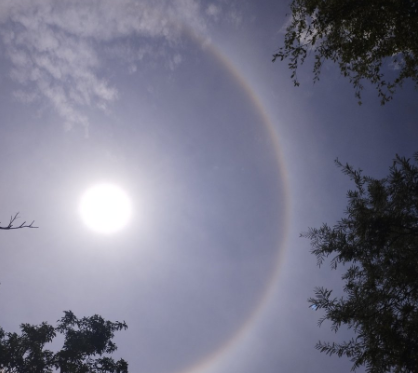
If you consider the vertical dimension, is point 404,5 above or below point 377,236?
above

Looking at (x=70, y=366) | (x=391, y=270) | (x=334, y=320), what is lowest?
(x=334, y=320)

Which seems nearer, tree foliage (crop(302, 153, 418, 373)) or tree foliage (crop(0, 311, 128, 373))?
tree foliage (crop(302, 153, 418, 373))

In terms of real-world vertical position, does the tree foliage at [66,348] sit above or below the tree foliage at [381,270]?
above

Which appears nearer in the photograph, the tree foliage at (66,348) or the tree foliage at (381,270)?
the tree foliage at (381,270)

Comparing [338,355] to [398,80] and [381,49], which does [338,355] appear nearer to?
[398,80]

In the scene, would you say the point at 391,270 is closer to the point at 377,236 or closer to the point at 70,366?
the point at 377,236

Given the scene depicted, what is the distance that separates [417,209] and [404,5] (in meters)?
4.48

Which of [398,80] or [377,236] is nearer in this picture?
[377,236]

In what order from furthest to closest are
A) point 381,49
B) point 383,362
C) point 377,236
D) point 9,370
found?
point 9,370, point 381,49, point 377,236, point 383,362

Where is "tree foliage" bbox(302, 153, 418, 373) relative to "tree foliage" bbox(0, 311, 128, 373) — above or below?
below

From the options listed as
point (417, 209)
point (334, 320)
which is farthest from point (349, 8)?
point (334, 320)

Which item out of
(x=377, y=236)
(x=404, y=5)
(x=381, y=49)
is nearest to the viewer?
(x=404, y=5)

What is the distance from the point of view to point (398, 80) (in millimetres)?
6855

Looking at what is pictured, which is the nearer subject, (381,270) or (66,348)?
(381,270)
